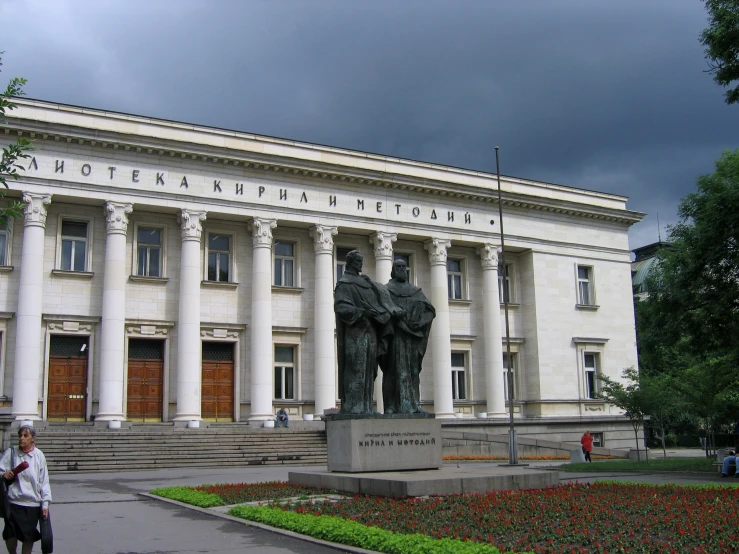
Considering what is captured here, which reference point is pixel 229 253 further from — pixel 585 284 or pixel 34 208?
pixel 585 284

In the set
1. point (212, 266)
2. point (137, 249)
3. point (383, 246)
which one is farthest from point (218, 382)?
point (383, 246)

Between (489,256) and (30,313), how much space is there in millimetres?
23660

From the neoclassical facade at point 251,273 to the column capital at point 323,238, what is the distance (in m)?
0.08

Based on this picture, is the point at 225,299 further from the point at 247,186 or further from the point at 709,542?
the point at 709,542

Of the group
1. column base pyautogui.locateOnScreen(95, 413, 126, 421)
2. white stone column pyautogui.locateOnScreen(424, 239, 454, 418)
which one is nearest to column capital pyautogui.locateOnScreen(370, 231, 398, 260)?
white stone column pyautogui.locateOnScreen(424, 239, 454, 418)

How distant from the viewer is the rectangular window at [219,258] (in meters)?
37.6

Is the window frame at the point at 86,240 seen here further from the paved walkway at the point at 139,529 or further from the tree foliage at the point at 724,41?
Result: the tree foliage at the point at 724,41

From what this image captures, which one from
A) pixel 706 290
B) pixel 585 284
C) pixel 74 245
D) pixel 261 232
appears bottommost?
pixel 706 290

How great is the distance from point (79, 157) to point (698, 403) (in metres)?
27.7

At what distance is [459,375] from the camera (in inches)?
1698

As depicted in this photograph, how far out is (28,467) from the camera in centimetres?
870

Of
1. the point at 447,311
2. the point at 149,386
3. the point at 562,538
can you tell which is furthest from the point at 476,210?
the point at 562,538

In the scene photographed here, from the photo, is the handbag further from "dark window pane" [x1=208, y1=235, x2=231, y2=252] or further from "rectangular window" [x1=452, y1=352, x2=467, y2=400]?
"rectangular window" [x1=452, y1=352, x2=467, y2=400]

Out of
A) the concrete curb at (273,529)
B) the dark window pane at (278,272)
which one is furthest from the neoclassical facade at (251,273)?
the concrete curb at (273,529)
